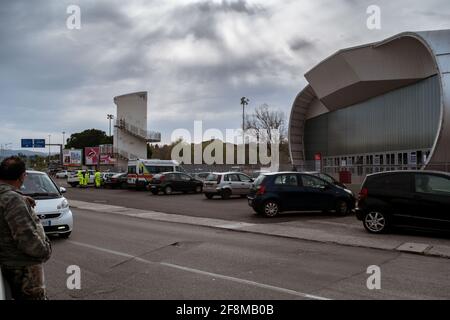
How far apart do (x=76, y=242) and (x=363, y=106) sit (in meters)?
31.2

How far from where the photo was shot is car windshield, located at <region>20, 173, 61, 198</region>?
11.2 m

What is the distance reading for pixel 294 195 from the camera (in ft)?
53.8

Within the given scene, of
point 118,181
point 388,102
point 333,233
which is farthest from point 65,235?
point 118,181

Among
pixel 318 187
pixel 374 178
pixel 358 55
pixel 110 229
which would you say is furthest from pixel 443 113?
pixel 110 229

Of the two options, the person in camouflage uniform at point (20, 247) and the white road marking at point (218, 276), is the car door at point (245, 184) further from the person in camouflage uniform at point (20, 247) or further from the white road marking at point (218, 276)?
the person in camouflage uniform at point (20, 247)

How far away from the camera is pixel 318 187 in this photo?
655 inches

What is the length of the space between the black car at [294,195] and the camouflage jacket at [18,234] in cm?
1270

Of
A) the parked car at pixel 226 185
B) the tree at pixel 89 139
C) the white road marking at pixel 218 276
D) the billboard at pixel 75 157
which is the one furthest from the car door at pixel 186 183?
the tree at pixel 89 139

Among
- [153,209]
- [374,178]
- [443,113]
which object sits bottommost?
[153,209]

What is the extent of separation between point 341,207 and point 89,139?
96.6m

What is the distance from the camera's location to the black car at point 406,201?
11227 mm

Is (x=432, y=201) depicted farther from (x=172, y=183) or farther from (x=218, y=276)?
(x=172, y=183)
